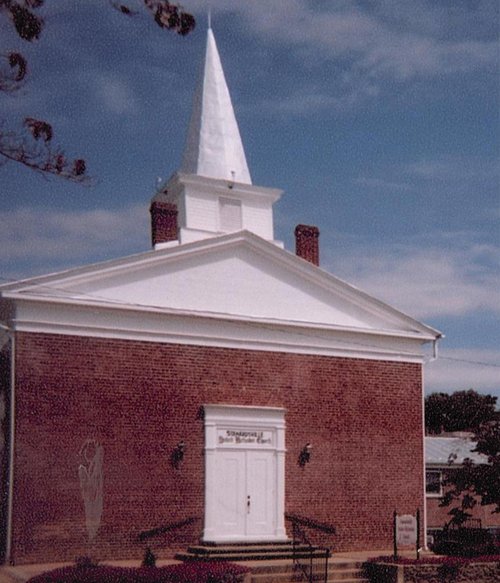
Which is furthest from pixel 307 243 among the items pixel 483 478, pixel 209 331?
pixel 483 478

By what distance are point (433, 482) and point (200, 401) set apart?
19.5 metres

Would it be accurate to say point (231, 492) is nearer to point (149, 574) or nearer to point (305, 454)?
point (305, 454)

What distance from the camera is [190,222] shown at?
2591 cm

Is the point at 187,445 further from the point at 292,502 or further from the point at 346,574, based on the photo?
the point at 346,574

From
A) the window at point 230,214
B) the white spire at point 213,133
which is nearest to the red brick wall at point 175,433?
the window at point 230,214

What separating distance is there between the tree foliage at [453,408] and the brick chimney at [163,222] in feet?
175

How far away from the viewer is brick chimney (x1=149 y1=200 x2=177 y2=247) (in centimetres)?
2403

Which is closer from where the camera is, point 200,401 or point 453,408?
point 200,401

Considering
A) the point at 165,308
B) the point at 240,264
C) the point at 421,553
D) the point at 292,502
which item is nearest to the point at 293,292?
the point at 240,264

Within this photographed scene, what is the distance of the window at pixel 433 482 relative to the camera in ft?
125

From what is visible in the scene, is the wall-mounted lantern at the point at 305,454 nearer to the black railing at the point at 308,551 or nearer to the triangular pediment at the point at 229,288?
the black railing at the point at 308,551

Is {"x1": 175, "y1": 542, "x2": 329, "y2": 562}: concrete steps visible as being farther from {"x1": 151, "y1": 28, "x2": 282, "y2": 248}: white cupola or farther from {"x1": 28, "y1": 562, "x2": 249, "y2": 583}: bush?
{"x1": 151, "y1": 28, "x2": 282, "y2": 248}: white cupola

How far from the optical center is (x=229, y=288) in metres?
22.9

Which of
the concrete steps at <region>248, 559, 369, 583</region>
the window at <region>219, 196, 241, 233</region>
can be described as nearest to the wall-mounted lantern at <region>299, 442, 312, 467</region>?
the concrete steps at <region>248, 559, 369, 583</region>
